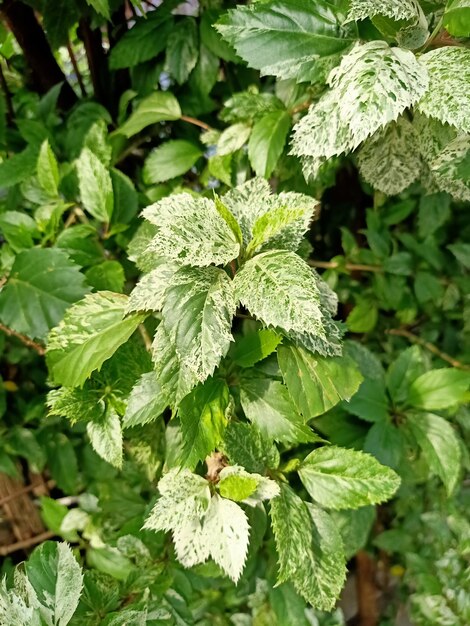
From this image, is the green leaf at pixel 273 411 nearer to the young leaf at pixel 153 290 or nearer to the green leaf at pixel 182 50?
the young leaf at pixel 153 290

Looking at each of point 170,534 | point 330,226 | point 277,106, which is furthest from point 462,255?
point 170,534

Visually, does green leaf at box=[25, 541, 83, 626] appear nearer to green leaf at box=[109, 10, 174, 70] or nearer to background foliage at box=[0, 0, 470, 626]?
background foliage at box=[0, 0, 470, 626]

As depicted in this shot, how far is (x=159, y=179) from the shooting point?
Answer: 34.0 inches

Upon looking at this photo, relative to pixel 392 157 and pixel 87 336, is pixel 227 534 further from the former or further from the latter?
pixel 392 157

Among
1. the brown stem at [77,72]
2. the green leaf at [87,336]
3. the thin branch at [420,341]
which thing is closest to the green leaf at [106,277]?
the green leaf at [87,336]

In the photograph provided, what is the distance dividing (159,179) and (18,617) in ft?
2.04

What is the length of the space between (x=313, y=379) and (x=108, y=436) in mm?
260

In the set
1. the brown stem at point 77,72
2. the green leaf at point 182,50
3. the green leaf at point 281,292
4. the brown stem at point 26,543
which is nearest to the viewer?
the green leaf at point 281,292

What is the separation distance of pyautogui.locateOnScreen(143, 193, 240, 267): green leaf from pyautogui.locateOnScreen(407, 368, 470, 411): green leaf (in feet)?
1.38

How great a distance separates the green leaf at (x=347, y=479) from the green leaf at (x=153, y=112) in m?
0.55

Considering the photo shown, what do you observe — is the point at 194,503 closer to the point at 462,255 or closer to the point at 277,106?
the point at 277,106

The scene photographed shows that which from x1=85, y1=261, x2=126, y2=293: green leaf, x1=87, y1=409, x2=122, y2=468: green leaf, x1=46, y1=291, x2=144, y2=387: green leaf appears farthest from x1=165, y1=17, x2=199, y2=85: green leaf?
x1=87, y1=409, x2=122, y2=468: green leaf

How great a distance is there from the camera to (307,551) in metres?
0.58

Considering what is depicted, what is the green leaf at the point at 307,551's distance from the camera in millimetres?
558
